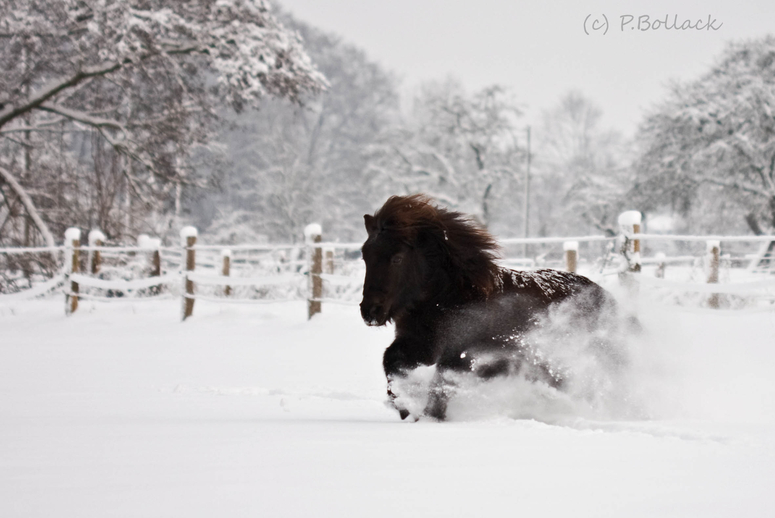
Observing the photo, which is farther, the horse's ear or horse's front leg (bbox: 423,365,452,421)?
the horse's ear

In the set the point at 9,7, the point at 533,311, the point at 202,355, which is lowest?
the point at 202,355

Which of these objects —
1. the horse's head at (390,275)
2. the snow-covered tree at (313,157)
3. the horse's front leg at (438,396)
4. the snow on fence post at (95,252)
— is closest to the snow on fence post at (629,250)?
the horse's head at (390,275)

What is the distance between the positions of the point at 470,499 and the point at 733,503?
675 mm

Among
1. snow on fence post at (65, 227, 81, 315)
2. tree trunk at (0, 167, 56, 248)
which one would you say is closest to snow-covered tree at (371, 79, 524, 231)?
tree trunk at (0, 167, 56, 248)

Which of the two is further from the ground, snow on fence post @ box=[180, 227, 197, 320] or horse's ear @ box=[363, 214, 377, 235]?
horse's ear @ box=[363, 214, 377, 235]

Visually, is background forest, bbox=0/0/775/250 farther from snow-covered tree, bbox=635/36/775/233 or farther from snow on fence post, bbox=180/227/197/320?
snow on fence post, bbox=180/227/197/320

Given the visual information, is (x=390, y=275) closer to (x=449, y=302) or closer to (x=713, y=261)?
(x=449, y=302)

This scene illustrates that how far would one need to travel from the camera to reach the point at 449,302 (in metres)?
3.18

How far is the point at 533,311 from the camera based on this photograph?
3197mm

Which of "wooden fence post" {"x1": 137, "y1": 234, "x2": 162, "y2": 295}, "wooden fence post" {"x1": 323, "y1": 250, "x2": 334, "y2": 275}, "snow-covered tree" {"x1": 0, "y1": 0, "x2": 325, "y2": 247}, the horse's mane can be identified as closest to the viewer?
the horse's mane

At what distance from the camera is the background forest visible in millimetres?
11734

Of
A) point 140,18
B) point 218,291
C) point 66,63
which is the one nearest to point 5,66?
point 66,63

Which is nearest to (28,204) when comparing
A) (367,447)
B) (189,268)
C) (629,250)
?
(189,268)

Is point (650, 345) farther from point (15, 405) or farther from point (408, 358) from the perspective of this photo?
point (15, 405)
